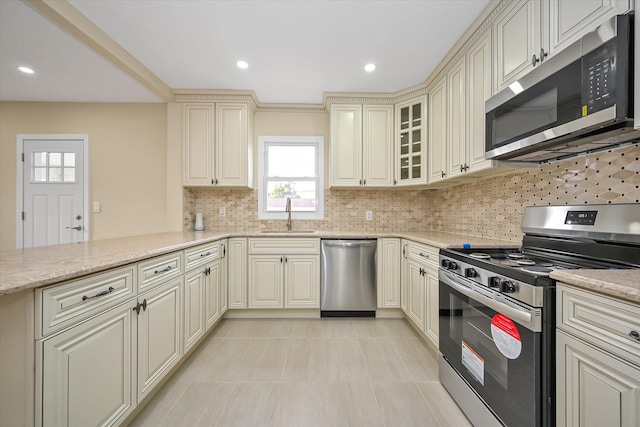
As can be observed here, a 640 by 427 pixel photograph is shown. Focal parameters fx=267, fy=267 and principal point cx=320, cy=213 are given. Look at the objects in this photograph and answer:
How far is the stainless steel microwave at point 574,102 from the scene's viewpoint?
986mm

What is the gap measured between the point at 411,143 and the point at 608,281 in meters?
2.42

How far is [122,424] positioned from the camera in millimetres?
1377

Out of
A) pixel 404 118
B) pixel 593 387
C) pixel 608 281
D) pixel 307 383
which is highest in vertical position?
pixel 404 118

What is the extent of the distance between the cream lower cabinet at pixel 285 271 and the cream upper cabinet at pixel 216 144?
33.8 inches

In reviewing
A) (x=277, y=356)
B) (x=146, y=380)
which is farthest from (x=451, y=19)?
(x=146, y=380)

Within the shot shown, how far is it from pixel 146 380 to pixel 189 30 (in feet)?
7.89

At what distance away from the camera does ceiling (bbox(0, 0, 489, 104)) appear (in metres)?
1.84

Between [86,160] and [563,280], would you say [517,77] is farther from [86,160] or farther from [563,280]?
[86,160]

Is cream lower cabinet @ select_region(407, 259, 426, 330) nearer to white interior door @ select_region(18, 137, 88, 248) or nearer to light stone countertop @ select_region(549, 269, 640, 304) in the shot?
light stone countertop @ select_region(549, 269, 640, 304)

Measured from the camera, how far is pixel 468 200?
268 cm

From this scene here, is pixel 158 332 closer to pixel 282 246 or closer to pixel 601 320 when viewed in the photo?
pixel 282 246

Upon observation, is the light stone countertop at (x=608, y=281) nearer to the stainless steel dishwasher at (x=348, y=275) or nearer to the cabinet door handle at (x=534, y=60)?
the cabinet door handle at (x=534, y=60)

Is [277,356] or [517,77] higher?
[517,77]

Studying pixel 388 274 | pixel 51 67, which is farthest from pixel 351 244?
pixel 51 67
